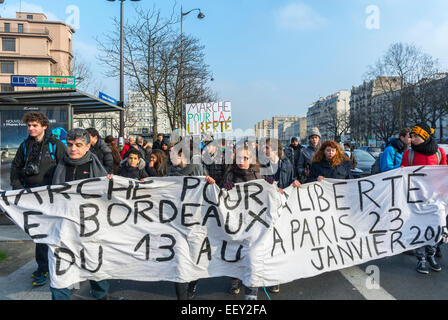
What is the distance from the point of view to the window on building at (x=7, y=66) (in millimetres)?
57688

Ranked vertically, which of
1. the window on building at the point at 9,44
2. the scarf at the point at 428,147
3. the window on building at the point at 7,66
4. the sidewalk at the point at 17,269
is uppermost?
the window on building at the point at 9,44

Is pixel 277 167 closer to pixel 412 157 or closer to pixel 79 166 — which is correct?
pixel 412 157

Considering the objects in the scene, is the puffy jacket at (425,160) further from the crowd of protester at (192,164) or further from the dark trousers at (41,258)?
the dark trousers at (41,258)

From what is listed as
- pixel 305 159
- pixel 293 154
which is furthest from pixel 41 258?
pixel 293 154

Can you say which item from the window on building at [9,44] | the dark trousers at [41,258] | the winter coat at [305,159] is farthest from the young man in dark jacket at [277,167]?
the window on building at [9,44]

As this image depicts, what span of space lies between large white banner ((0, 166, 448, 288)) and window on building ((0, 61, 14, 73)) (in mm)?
65863

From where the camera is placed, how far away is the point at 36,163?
381cm

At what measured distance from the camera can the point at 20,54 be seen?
58.2m

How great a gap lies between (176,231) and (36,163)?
1.73 m

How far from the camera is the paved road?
3590 mm

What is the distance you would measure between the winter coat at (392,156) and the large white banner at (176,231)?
6.18 ft

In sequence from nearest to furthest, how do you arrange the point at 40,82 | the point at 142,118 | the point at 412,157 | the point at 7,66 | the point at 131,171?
the point at 412,157 < the point at 131,171 < the point at 40,82 < the point at 142,118 < the point at 7,66
